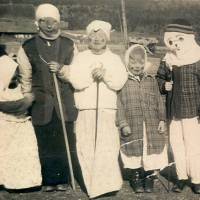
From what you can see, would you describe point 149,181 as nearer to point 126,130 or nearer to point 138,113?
point 126,130

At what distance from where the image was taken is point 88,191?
490 centimetres

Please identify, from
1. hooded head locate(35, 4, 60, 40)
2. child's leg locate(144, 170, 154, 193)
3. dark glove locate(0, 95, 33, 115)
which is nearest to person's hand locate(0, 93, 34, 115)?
dark glove locate(0, 95, 33, 115)

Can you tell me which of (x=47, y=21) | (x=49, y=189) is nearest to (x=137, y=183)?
(x=49, y=189)

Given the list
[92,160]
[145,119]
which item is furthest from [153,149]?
[92,160]

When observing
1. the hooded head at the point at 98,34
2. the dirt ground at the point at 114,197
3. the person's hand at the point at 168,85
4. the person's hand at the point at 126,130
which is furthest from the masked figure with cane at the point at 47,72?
the person's hand at the point at 168,85

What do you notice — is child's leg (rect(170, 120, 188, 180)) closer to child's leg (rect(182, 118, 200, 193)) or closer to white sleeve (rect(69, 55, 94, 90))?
child's leg (rect(182, 118, 200, 193))

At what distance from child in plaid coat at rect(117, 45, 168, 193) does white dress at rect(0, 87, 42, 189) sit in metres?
1.06

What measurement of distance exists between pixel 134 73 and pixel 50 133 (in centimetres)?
120

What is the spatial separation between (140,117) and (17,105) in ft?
4.59

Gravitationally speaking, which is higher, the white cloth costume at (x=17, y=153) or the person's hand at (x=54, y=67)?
the person's hand at (x=54, y=67)

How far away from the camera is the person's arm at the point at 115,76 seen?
189 inches

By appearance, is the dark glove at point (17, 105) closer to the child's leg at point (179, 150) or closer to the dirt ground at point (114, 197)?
the dirt ground at point (114, 197)

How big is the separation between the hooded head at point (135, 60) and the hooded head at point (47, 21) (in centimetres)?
86

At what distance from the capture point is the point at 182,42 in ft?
16.3
